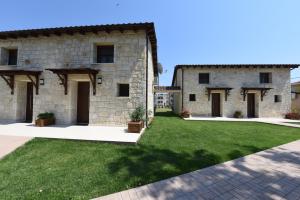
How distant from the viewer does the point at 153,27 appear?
849 cm

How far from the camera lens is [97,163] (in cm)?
411

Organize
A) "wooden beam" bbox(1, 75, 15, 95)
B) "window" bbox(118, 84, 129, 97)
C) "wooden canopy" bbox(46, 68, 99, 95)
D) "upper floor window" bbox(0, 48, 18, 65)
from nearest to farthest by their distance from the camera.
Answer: "wooden canopy" bbox(46, 68, 99, 95) < "window" bbox(118, 84, 129, 97) < "wooden beam" bbox(1, 75, 15, 95) < "upper floor window" bbox(0, 48, 18, 65)

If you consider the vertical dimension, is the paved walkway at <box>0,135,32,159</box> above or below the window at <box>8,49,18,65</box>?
below

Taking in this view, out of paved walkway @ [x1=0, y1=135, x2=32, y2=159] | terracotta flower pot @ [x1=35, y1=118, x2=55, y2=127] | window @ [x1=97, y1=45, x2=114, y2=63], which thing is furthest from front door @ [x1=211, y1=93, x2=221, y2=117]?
paved walkway @ [x1=0, y1=135, x2=32, y2=159]

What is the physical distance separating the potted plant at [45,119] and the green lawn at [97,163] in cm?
307

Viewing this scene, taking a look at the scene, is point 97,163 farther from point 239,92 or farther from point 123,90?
point 239,92

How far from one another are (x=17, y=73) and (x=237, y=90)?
685 inches

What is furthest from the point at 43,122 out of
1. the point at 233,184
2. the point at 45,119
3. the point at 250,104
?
the point at 250,104

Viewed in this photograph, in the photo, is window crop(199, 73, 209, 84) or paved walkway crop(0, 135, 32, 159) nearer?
paved walkway crop(0, 135, 32, 159)

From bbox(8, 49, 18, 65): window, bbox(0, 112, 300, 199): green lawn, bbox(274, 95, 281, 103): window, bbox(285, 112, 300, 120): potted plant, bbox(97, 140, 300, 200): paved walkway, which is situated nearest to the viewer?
bbox(97, 140, 300, 200): paved walkway

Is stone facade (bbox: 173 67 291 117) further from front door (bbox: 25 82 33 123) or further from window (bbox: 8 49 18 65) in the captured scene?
window (bbox: 8 49 18 65)

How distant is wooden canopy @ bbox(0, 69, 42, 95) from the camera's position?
8609 millimetres

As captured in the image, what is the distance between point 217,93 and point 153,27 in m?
11.4

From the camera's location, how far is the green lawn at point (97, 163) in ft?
9.90
